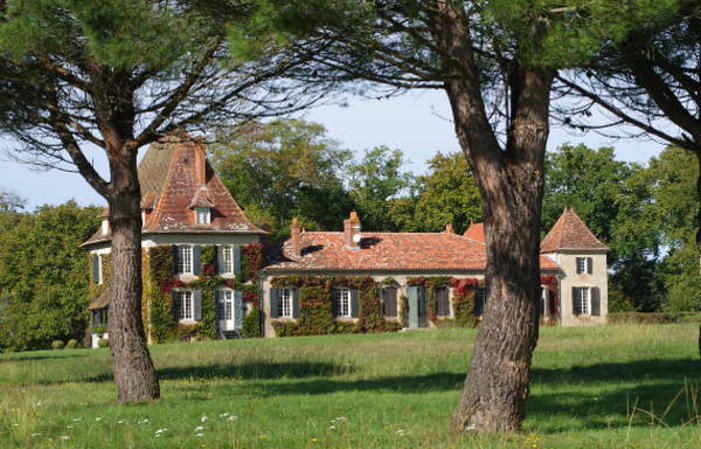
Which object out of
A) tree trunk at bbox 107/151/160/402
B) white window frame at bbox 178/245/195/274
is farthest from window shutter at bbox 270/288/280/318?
tree trunk at bbox 107/151/160/402

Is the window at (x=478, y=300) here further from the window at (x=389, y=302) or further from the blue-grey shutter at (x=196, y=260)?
the blue-grey shutter at (x=196, y=260)

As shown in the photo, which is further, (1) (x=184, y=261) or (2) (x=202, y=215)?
(2) (x=202, y=215)

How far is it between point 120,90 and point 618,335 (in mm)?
17093

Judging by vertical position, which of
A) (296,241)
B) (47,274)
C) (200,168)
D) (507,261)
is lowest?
(47,274)

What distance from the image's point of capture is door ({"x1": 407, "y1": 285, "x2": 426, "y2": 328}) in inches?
1550

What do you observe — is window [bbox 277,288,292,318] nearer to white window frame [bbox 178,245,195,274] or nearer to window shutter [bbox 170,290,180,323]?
white window frame [bbox 178,245,195,274]

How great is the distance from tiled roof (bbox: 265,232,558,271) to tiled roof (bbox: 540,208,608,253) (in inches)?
197

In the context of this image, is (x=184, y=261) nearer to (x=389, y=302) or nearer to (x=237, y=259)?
(x=237, y=259)

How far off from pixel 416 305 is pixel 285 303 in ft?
20.7

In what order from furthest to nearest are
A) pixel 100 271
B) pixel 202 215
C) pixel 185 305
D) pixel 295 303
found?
pixel 100 271, pixel 295 303, pixel 202 215, pixel 185 305

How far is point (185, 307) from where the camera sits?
1415 inches

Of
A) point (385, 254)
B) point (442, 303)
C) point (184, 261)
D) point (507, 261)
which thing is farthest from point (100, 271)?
point (507, 261)

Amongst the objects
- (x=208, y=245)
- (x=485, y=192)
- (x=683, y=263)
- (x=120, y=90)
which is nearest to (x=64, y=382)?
(x=120, y=90)

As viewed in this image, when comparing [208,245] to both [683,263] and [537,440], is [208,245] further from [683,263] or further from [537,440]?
[537,440]
